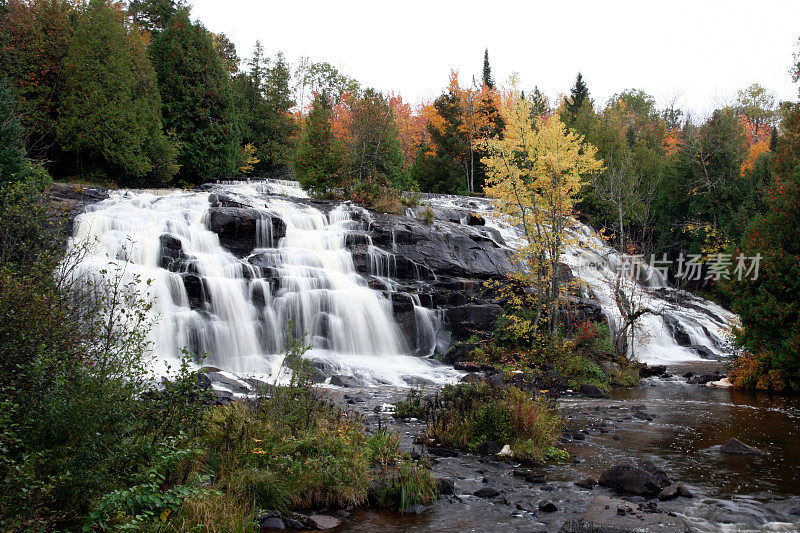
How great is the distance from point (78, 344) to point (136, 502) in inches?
105

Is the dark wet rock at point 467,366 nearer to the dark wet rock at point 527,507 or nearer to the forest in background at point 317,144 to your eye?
the forest in background at point 317,144

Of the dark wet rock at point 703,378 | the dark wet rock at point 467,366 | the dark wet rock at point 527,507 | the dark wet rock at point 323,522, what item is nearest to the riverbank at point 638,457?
the dark wet rock at point 527,507

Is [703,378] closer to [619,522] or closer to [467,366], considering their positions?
[467,366]

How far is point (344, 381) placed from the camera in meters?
14.6

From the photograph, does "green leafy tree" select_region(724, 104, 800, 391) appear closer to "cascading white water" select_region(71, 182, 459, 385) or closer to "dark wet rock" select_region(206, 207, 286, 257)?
"cascading white water" select_region(71, 182, 459, 385)

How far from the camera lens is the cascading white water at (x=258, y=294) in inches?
613

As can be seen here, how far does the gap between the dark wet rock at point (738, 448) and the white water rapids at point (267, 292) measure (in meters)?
7.82

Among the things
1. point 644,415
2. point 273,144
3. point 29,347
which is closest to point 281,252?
point 644,415

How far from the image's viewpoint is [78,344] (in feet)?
22.5

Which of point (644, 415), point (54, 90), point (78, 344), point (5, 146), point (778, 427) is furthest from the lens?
point (54, 90)

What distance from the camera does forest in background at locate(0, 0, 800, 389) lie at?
15695mm

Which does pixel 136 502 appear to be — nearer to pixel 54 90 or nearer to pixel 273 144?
pixel 54 90

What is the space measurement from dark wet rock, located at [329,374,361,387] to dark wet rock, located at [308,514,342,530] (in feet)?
27.1

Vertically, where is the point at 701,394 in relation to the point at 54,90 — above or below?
below
